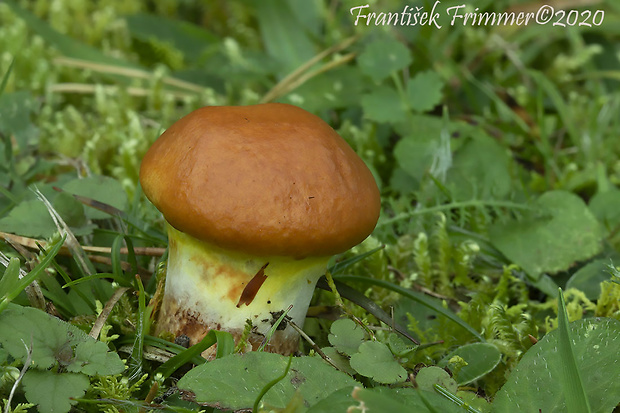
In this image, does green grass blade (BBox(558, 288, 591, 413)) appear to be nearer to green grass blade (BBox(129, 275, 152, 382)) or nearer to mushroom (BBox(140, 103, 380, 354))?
mushroom (BBox(140, 103, 380, 354))

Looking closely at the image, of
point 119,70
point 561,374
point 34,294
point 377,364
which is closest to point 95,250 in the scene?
point 34,294

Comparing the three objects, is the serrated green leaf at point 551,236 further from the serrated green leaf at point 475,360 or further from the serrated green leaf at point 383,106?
the serrated green leaf at point 383,106

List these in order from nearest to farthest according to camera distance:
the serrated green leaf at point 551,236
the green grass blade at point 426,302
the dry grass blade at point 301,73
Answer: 1. the green grass blade at point 426,302
2. the serrated green leaf at point 551,236
3. the dry grass blade at point 301,73

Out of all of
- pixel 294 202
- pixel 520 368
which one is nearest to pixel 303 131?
pixel 294 202

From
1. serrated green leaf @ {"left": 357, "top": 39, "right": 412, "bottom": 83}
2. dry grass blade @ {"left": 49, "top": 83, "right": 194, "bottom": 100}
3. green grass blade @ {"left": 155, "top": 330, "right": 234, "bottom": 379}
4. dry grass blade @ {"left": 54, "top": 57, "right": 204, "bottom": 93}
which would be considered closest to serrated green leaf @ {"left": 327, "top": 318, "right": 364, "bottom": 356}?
green grass blade @ {"left": 155, "top": 330, "right": 234, "bottom": 379}

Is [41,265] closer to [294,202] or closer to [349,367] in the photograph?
[294,202]

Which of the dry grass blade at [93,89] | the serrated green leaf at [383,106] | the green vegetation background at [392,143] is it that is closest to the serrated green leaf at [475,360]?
the green vegetation background at [392,143]

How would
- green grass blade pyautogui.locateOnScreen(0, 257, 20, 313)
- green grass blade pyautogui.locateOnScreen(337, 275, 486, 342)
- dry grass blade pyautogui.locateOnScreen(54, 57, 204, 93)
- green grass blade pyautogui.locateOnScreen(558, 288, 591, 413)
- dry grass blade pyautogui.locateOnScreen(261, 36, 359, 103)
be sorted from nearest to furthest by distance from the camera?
1. green grass blade pyautogui.locateOnScreen(558, 288, 591, 413)
2. green grass blade pyautogui.locateOnScreen(0, 257, 20, 313)
3. green grass blade pyautogui.locateOnScreen(337, 275, 486, 342)
4. dry grass blade pyautogui.locateOnScreen(261, 36, 359, 103)
5. dry grass blade pyautogui.locateOnScreen(54, 57, 204, 93)
